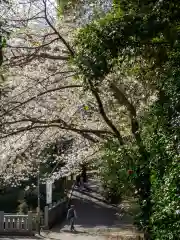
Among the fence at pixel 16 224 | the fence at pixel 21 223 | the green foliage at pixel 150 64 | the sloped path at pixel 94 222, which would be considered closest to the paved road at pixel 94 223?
the sloped path at pixel 94 222

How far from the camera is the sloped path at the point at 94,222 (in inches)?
655

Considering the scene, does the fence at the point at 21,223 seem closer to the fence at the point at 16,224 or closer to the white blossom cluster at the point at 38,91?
the fence at the point at 16,224

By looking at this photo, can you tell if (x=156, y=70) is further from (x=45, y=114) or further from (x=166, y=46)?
(x=45, y=114)

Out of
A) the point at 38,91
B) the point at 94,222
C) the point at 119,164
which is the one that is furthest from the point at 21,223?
the point at 119,164

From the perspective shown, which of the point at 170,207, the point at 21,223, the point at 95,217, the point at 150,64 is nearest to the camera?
the point at 170,207

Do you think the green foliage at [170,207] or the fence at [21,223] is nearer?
the green foliage at [170,207]

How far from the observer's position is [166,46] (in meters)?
7.65

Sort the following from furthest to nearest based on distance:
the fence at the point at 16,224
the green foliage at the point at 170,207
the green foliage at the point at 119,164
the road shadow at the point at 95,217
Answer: the road shadow at the point at 95,217, the fence at the point at 16,224, the green foliage at the point at 119,164, the green foliage at the point at 170,207

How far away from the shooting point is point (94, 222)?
19578 mm

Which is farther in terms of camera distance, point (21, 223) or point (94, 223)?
point (94, 223)

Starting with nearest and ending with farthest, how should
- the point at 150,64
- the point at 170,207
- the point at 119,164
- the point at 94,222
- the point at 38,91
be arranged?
the point at 170,207 < the point at 150,64 < the point at 119,164 < the point at 38,91 < the point at 94,222

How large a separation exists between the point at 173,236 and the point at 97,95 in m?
4.79

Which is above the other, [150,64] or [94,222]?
[150,64]

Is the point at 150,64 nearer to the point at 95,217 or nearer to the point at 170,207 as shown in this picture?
the point at 170,207
